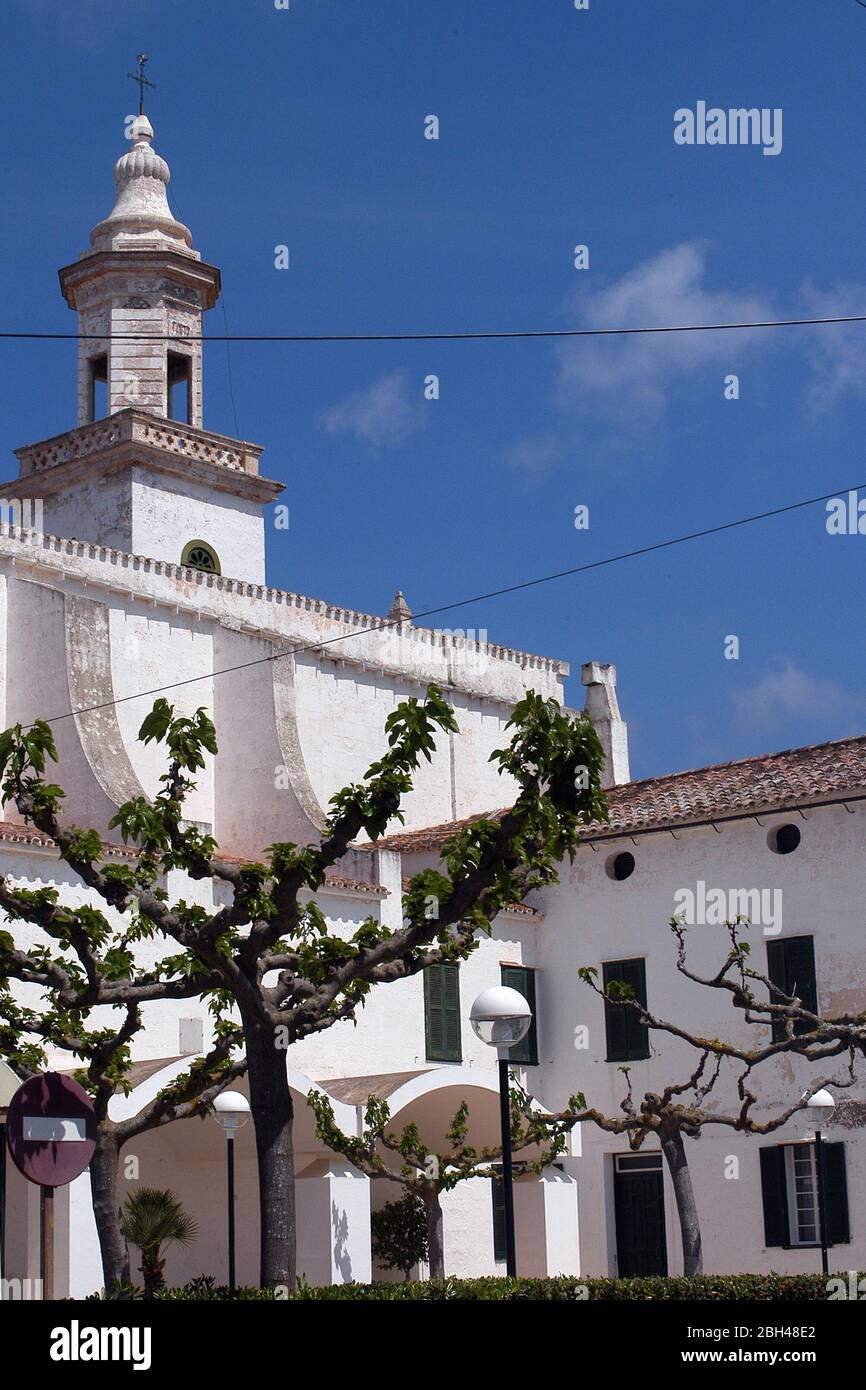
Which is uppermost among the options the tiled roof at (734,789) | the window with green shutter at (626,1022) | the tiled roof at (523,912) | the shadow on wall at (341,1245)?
the tiled roof at (734,789)

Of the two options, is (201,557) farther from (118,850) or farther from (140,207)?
(118,850)

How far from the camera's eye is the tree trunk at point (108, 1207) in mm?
18578

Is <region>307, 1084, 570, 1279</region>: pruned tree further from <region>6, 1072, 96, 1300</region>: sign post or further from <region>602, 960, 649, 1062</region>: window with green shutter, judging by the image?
<region>6, 1072, 96, 1300</region>: sign post

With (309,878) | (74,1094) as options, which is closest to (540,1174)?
(309,878)

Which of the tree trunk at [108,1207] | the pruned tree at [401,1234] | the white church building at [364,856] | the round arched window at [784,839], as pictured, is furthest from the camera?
the round arched window at [784,839]

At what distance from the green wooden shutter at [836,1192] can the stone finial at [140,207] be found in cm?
2389

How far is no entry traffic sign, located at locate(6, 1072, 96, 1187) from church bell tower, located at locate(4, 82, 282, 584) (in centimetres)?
2732

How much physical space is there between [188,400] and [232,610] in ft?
22.6

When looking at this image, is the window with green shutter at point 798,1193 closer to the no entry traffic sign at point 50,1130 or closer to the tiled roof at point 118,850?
the tiled roof at point 118,850

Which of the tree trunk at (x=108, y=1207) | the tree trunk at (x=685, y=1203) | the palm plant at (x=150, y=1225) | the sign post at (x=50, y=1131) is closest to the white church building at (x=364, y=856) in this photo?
the palm plant at (x=150, y=1225)

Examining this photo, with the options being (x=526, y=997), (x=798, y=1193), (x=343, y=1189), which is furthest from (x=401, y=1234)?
(x=798, y=1193)

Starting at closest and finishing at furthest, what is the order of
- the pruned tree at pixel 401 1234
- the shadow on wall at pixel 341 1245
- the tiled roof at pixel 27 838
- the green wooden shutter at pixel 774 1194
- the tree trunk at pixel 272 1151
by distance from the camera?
1. the tree trunk at pixel 272 1151
2. the shadow on wall at pixel 341 1245
3. the tiled roof at pixel 27 838
4. the pruned tree at pixel 401 1234
5. the green wooden shutter at pixel 774 1194

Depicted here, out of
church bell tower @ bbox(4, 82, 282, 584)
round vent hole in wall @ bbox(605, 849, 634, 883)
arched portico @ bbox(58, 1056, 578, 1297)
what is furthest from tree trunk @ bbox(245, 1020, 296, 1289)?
church bell tower @ bbox(4, 82, 282, 584)
